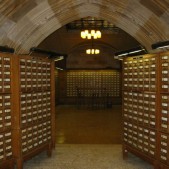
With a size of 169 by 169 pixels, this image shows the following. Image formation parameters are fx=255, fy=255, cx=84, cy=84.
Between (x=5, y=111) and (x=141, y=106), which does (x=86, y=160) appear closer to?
(x=141, y=106)

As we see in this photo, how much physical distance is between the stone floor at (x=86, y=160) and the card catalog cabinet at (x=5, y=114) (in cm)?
70

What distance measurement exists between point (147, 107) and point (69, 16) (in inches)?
132

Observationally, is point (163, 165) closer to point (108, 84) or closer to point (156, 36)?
point (156, 36)

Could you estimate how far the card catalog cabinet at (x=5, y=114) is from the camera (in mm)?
4715

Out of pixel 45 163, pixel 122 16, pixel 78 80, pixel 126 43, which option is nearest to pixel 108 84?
pixel 78 80

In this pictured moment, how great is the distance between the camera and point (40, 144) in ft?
18.9

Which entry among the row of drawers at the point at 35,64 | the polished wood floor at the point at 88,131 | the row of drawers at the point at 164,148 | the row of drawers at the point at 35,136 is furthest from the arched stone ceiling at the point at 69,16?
the polished wood floor at the point at 88,131

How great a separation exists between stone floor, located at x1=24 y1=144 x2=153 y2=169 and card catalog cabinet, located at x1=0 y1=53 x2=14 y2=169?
0.70 m

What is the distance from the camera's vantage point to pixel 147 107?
520cm

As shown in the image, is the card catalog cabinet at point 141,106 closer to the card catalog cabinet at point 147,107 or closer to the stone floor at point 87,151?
the card catalog cabinet at point 147,107

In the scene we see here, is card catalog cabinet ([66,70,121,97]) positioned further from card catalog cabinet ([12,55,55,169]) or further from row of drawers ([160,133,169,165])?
row of drawers ([160,133,169,165])

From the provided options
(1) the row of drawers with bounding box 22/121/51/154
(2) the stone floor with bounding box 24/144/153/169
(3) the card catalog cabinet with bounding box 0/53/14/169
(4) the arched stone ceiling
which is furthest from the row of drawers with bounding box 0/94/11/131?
(4) the arched stone ceiling

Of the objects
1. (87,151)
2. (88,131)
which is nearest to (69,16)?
(87,151)

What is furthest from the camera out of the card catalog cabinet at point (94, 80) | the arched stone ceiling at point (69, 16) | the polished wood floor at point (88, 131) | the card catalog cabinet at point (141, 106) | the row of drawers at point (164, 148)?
the card catalog cabinet at point (94, 80)
